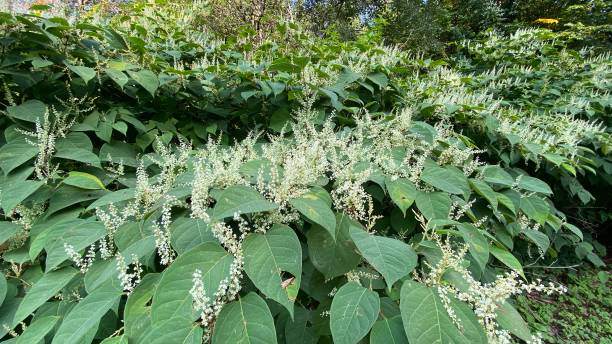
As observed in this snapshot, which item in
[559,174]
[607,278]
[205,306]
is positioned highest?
[205,306]

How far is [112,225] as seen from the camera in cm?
140

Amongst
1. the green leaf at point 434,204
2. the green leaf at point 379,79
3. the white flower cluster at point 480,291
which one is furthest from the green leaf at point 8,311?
the green leaf at point 379,79

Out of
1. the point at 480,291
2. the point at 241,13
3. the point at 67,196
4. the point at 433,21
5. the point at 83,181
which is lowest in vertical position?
the point at 67,196

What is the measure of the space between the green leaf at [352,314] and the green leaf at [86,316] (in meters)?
0.68

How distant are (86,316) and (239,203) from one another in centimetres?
56

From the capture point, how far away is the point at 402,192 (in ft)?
5.49

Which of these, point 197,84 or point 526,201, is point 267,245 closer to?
point 526,201

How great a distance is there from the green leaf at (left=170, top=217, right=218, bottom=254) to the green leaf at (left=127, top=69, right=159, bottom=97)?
5.10ft

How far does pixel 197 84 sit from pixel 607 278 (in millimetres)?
5240

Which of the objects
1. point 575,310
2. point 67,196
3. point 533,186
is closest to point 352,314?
point 67,196

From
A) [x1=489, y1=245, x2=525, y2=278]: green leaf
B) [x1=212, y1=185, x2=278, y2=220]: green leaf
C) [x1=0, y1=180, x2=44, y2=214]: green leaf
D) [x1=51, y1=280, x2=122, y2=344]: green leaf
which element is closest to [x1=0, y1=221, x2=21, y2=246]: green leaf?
[x1=0, y1=180, x2=44, y2=214]: green leaf

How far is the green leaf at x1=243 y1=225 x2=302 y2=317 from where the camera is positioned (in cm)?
101

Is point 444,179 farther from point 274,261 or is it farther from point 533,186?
point 274,261

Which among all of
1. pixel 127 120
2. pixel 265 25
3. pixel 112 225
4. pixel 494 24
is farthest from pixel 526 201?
pixel 494 24
